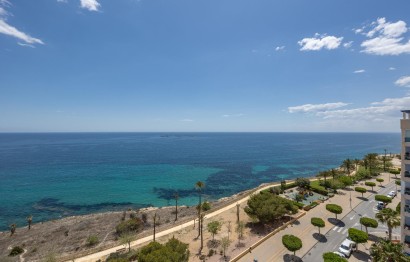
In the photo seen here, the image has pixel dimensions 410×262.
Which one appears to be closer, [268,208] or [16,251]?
[268,208]

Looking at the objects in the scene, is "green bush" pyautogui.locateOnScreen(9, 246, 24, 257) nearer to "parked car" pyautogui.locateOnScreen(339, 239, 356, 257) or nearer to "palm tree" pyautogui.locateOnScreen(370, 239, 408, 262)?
"parked car" pyautogui.locateOnScreen(339, 239, 356, 257)

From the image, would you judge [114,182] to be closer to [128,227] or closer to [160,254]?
[128,227]

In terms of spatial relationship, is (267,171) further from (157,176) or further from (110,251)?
(110,251)

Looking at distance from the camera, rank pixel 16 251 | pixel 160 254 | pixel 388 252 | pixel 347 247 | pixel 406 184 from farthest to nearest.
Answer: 1. pixel 16 251
2. pixel 347 247
3. pixel 406 184
4. pixel 160 254
5. pixel 388 252

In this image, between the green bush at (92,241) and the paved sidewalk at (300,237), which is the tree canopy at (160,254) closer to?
the paved sidewalk at (300,237)

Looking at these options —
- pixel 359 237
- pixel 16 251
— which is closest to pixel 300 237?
pixel 359 237

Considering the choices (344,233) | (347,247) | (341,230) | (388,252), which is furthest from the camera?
(341,230)

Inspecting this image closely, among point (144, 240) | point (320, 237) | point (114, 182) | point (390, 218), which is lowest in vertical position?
point (114, 182)

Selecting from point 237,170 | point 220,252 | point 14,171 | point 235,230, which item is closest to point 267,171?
point 237,170
